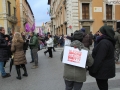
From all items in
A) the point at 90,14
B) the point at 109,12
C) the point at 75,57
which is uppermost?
the point at 109,12

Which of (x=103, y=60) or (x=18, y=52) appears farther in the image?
(x=18, y=52)

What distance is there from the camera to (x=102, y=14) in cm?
2097

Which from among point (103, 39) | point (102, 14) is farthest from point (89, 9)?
point (103, 39)

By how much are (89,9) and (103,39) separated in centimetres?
1810

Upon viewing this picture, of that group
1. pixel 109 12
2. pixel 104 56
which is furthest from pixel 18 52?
pixel 109 12

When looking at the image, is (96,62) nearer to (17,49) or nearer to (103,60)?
(103,60)

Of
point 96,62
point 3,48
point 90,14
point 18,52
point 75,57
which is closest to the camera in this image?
point 75,57

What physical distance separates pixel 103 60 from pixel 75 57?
60 cm

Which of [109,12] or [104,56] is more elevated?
[109,12]

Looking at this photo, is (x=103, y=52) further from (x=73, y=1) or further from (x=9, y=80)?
(x=73, y=1)

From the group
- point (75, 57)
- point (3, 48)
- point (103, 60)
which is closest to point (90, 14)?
point (3, 48)

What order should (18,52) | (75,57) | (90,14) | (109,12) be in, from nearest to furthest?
(75,57) → (18,52) → (90,14) → (109,12)

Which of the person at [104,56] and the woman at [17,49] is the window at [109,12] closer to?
the woman at [17,49]

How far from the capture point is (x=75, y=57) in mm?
3346
